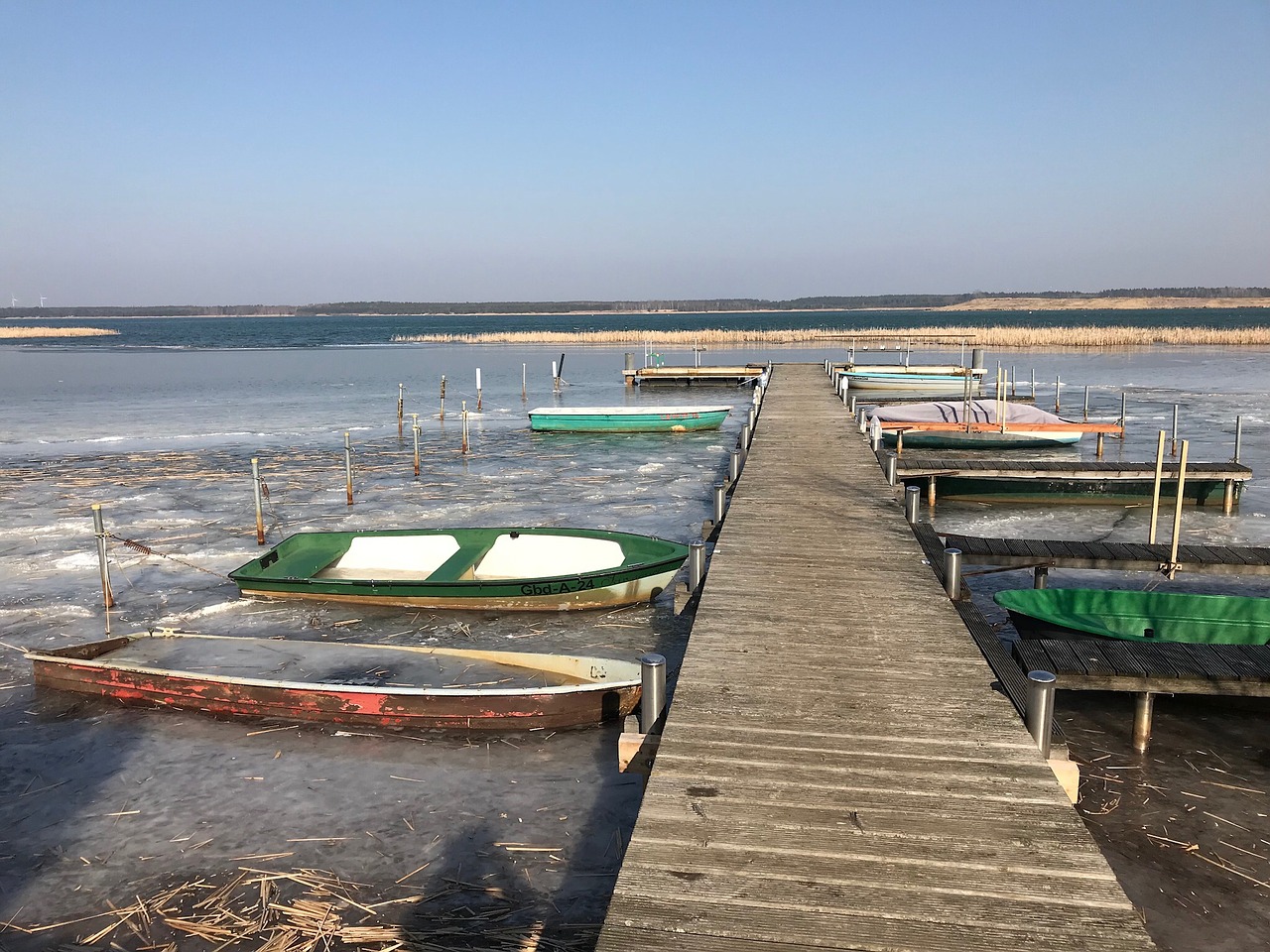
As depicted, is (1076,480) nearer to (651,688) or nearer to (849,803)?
(651,688)

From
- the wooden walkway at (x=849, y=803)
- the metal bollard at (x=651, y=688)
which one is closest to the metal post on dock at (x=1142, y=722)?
the wooden walkway at (x=849, y=803)

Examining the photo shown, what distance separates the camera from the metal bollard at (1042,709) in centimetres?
631

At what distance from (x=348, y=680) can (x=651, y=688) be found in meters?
5.88

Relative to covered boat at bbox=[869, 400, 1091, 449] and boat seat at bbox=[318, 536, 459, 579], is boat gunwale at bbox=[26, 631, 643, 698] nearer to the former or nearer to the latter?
boat seat at bbox=[318, 536, 459, 579]

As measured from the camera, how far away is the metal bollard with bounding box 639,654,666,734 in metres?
6.85

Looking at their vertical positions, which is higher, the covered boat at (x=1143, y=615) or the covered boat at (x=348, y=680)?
the covered boat at (x=1143, y=615)

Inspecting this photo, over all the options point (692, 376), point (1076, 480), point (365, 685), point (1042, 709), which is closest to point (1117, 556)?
point (1042, 709)

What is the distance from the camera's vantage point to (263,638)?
41.2 ft

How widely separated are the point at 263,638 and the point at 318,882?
5.85m

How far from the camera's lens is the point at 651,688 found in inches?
272

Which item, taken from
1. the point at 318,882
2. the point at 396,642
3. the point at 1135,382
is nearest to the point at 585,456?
the point at 396,642

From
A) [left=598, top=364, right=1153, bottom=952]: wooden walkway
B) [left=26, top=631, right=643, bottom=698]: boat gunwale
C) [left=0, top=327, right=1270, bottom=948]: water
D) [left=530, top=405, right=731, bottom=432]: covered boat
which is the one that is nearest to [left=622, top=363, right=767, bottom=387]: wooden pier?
[left=0, top=327, right=1270, bottom=948]: water

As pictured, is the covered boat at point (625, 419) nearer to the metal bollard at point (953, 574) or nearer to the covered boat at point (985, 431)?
the covered boat at point (985, 431)

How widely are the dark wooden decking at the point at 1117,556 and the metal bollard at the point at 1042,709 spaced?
6132 millimetres
